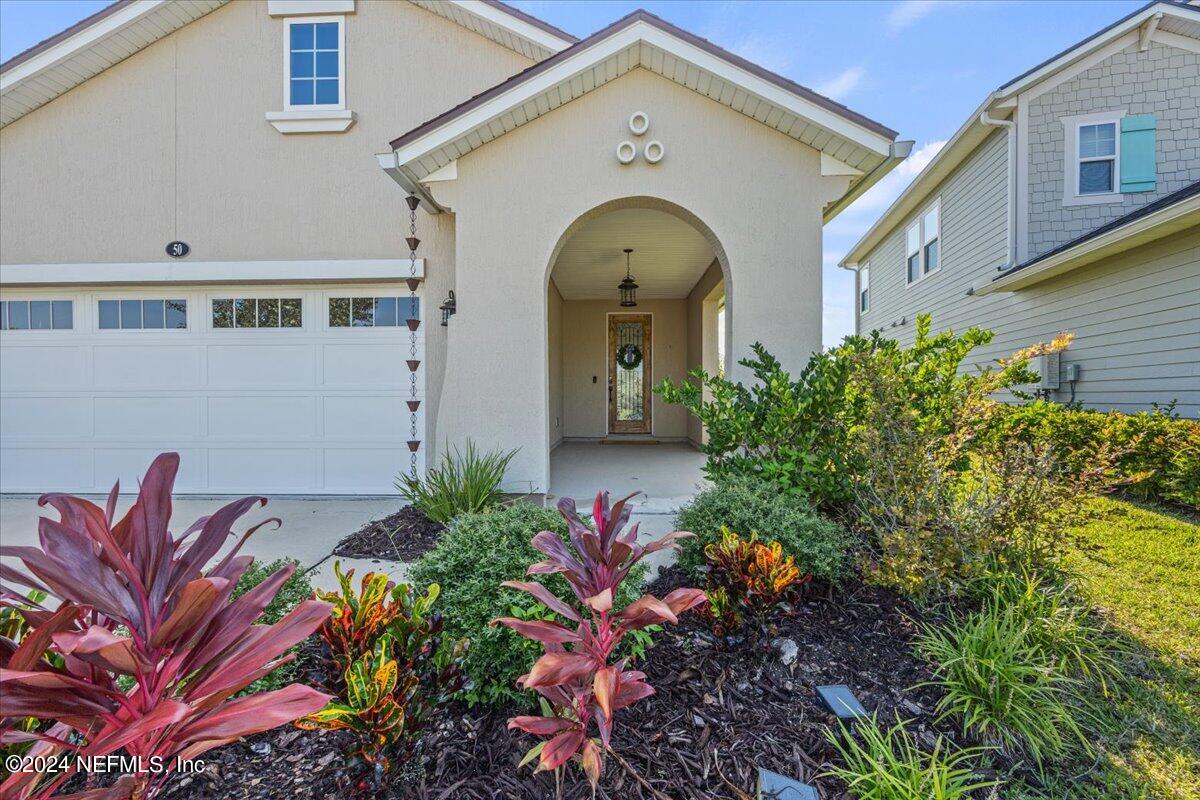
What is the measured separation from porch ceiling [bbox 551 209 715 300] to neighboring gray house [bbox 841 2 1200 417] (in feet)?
17.1

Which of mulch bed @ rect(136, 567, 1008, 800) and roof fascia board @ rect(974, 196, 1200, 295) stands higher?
roof fascia board @ rect(974, 196, 1200, 295)

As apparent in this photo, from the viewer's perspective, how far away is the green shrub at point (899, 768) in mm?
1726

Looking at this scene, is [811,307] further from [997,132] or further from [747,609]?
[997,132]

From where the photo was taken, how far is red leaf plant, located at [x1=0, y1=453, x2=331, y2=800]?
43.7 inches

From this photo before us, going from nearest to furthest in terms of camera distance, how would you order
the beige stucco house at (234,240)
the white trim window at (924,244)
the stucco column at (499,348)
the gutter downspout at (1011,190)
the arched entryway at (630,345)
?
the stucco column at (499,348)
the beige stucco house at (234,240)
the arched entryway at (630,345)
the gutter downspout at (1011,190)
the white trim window at (924,244)

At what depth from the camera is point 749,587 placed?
2.54 metres

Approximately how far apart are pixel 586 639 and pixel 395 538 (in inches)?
144

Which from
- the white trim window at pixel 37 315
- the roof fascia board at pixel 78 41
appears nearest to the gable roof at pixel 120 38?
the roof fascia board at pixel 78 41

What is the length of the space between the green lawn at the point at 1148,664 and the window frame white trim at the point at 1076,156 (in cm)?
647

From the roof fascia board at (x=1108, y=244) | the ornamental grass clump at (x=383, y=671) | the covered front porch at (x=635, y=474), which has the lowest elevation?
the covered front porch at (x=635, y=474)

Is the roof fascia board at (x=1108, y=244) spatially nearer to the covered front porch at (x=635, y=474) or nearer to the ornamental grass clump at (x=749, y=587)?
the covered front porch at (x=635, y=474)

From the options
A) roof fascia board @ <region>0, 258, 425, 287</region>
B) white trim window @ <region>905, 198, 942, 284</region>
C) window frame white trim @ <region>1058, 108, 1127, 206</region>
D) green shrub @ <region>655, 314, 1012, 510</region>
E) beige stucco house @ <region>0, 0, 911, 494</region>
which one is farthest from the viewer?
white trim window @ <region>905, 198, 942, 284</region>

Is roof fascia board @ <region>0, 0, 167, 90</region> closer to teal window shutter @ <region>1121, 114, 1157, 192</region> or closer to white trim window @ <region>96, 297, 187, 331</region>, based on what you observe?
white trim window @ <region>96, 297, 187, 331</region>

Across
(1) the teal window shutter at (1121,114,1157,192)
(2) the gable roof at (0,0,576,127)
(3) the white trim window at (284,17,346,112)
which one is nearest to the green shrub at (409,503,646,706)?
(2) the gable roof at (0,0,576,127)
